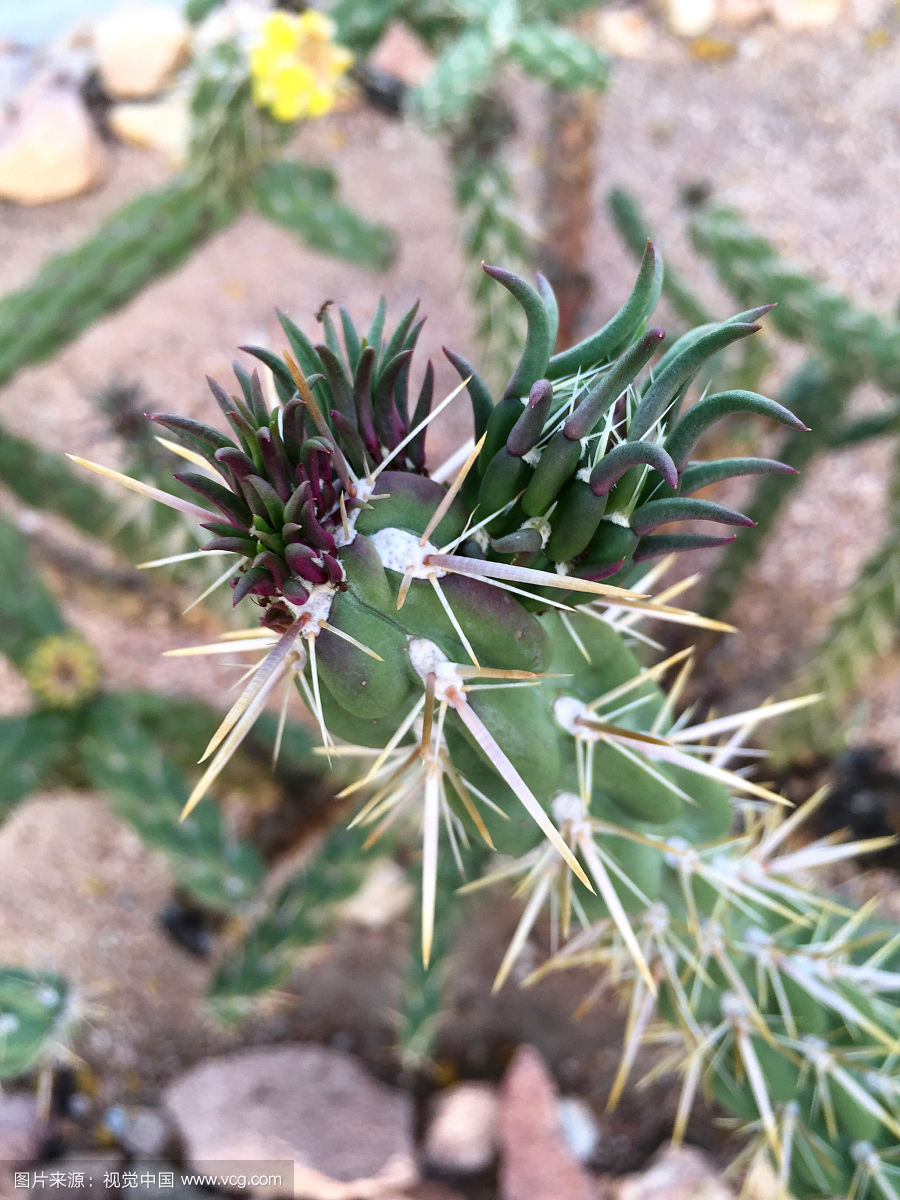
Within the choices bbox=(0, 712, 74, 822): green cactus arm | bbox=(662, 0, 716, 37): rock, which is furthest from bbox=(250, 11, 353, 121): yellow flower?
bbox=(662, 0, 716, 37): rock

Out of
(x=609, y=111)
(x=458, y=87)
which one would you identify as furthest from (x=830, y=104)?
(x=458, y=87)

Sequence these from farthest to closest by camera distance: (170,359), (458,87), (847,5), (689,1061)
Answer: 1. (847,5)
2. (170,359)
3. (458,87)
4. (689,1061)

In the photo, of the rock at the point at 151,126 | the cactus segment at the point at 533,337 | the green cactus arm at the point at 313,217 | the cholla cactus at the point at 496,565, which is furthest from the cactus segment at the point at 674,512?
the rock at the point at 151,126

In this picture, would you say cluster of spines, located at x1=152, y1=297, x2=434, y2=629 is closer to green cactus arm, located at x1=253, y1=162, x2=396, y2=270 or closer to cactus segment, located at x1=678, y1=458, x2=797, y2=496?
cactus segment, located at x1=678, y1=458, x2=797, y2=496

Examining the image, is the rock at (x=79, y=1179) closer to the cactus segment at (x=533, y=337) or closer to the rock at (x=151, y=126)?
the cactus segment at (x=533, y=337)

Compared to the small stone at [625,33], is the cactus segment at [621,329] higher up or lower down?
lower down

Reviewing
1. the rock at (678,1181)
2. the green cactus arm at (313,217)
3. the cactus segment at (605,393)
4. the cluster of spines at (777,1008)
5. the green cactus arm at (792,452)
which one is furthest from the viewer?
the green cactus arm at (313,217)

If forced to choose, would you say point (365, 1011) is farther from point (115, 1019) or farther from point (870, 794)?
point (870, 794)
